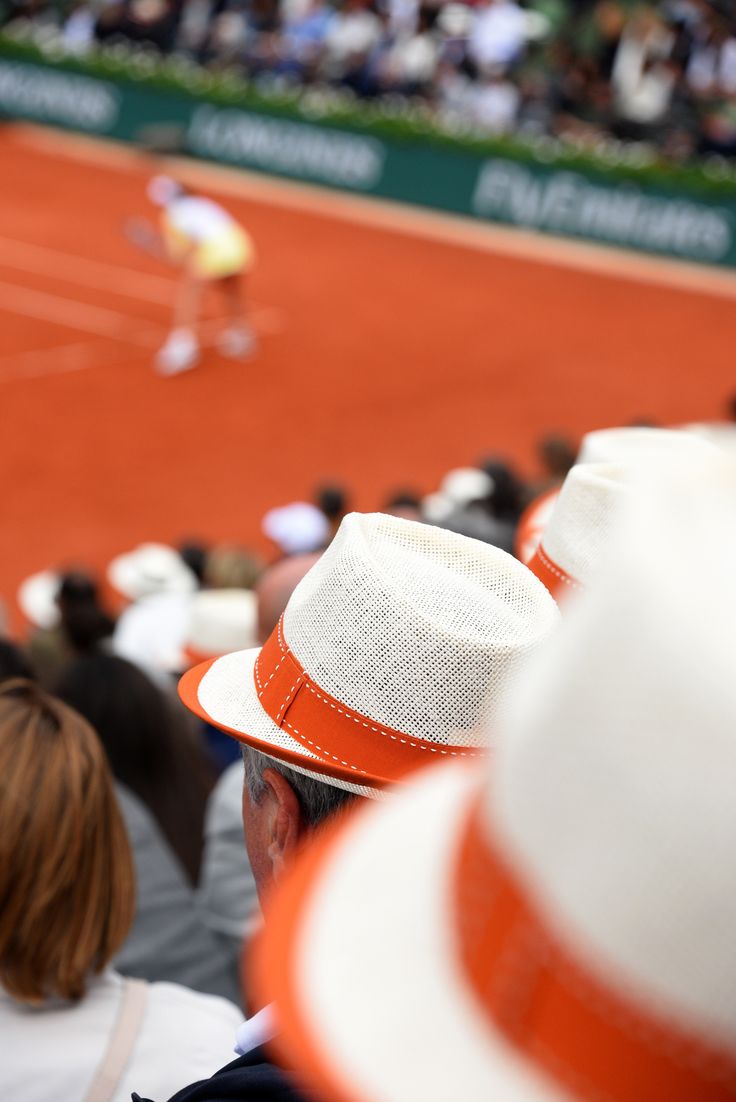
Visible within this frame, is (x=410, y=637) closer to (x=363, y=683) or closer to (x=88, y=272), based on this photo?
(x=363, y=683)

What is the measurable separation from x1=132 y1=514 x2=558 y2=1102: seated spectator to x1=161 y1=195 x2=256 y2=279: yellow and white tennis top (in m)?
12.5

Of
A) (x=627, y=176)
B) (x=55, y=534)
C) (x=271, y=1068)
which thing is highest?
(x=271, y=1068)

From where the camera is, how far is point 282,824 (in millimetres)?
1995

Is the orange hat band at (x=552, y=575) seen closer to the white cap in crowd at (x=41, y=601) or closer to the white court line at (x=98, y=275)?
the white cap in crowd at (x=41, y=601)

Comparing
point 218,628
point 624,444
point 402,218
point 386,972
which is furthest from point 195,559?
point 402,218

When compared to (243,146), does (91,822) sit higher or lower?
higher

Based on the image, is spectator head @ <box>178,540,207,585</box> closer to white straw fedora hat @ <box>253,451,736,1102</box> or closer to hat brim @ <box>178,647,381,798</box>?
hat brim @ <box>178,647,381,798</box>

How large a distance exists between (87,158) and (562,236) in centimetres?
819

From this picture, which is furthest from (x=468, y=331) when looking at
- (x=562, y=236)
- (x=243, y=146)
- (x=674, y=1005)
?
(x=674, y=1005)

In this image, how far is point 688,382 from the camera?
603 inches

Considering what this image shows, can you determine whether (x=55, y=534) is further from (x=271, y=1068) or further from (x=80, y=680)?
(x=271, y=1068)

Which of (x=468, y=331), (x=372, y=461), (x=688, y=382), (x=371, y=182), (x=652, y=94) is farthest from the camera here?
(x=652, y=94)

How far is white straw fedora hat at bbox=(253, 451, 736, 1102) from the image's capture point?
89 centimetres

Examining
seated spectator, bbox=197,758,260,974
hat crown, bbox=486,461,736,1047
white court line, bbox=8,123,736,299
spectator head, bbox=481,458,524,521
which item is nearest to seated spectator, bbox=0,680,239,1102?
seated spectator, bbox=197,758,260,974
